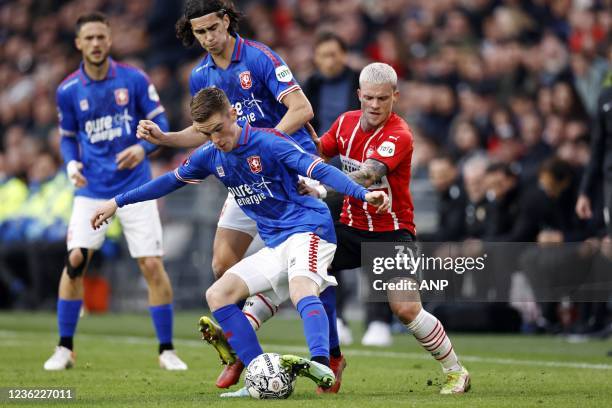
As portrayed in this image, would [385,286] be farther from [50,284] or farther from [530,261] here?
[50,284]

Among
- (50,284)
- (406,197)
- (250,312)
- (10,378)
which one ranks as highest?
(406,197)

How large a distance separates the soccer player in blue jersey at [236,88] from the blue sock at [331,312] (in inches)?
14.0

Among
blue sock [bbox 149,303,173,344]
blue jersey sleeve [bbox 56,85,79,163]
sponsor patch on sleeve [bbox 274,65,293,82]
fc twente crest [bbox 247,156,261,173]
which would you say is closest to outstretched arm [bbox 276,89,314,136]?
sponsor patch on sleeve [bbox 274,65,293,82]

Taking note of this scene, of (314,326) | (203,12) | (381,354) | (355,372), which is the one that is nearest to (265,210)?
(314,326)

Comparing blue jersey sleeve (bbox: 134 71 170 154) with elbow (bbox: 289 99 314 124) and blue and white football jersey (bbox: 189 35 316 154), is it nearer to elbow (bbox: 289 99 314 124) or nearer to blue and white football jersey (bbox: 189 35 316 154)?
blue and white football jersey (bbox: 189 35 316 154)

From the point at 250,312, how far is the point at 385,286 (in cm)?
82

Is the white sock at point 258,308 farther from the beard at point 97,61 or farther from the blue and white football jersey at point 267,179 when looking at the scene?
the beard at point 97,61

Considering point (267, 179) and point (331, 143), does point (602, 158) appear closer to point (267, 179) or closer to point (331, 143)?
point (331, 143)

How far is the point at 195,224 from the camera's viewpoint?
18125mm

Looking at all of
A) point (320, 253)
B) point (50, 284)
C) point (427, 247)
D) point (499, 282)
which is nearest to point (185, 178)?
point (320, 253)

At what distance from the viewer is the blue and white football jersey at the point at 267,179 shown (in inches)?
279

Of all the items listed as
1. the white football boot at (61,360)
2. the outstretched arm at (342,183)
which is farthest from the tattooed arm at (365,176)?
the white football boot at (61,360)

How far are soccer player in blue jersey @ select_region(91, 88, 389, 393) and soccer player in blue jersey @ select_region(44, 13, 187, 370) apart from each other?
230cm

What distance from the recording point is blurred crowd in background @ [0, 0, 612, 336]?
523 inches
